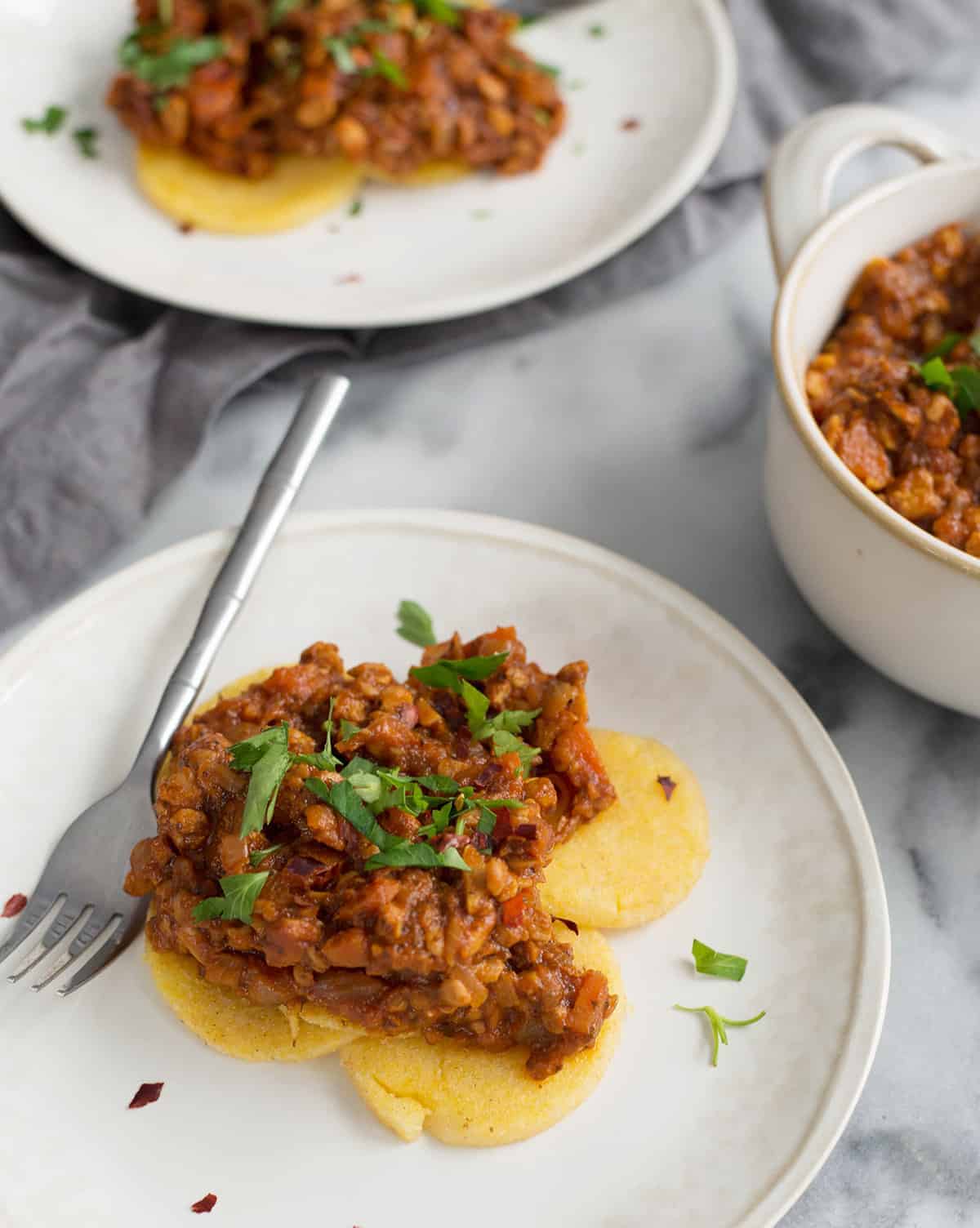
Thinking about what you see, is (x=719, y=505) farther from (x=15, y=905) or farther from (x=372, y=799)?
(x=15, y=905)

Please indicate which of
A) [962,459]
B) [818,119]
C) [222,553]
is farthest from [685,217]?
[222,553]

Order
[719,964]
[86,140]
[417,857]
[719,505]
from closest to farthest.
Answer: [417,857] < [719,964] < [719,505] < [86,140]

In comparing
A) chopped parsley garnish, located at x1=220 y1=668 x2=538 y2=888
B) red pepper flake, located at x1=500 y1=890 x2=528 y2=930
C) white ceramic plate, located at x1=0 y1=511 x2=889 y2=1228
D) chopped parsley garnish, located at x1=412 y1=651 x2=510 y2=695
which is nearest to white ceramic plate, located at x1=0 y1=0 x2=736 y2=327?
white ceramic plate, located at x1=0 y1=511 x2=889 y2=1228

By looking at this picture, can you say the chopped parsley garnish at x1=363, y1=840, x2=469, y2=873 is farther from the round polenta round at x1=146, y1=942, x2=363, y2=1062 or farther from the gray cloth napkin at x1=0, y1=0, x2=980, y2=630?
the gray cloth napkin at x1=0, y1=0, x2=980, y2=630

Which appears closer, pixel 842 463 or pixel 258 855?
pixel 258 855

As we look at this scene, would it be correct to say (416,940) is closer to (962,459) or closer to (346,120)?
(962,459)

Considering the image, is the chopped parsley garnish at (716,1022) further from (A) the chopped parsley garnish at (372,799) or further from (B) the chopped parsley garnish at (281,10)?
(B) the chopped parsley garnish at (281,10)

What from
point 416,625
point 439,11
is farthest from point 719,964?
point 439,11
